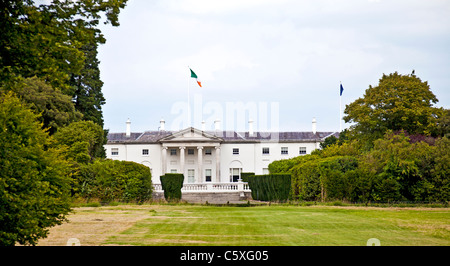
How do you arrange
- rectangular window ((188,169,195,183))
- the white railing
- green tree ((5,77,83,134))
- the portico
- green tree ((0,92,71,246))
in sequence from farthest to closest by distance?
rectangular window ((188,169,195,183))
the portico
the white railing
green tree ((5,77,83,134))
green tree ((0,92,71,246))

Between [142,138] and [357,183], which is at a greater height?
[142,138]

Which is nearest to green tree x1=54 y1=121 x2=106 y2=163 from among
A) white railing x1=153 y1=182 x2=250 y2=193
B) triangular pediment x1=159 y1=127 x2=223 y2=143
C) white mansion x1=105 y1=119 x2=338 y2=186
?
white railing x1=153 y1=182 x2=250 y2=193

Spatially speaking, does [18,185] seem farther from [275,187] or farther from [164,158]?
[164,158]

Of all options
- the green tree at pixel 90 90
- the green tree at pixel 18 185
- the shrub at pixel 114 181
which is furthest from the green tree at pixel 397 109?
the green tree at pixel 18 185

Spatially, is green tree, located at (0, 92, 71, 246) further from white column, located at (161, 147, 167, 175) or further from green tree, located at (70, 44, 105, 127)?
white column, located at (161, 147, 167, 175)

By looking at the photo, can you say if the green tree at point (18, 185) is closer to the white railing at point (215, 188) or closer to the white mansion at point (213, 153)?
the white railing at point (215, 188)

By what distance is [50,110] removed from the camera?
36.2 metres

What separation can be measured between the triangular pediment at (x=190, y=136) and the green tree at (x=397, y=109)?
3093 centimetres

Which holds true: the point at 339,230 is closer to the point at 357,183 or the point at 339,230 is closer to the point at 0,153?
the point at 0,153

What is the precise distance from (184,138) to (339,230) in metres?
57.5

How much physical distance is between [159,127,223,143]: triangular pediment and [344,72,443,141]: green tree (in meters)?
30.9

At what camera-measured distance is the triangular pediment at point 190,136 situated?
71.7 metres

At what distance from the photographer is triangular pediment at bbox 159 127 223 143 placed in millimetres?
71688
